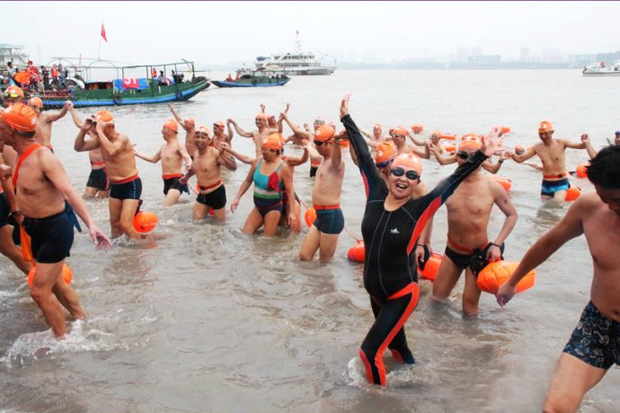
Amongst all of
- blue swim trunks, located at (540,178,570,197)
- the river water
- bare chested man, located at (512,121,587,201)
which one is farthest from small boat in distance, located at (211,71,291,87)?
the river water

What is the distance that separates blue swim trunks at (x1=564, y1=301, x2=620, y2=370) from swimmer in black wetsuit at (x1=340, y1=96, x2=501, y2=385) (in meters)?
1.18

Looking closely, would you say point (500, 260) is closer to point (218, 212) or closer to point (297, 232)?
point (297, 232)

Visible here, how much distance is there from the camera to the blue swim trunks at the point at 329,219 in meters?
6.85

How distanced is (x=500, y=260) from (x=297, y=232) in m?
4.21

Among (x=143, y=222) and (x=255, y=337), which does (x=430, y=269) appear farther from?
(x=143, y=222)

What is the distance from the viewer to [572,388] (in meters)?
3.00

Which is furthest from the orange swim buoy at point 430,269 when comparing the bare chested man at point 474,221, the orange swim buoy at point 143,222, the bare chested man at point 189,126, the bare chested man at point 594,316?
the bare chested man at point 189,126

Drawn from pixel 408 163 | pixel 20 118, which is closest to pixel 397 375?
pixel 408 163

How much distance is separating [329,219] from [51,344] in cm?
360

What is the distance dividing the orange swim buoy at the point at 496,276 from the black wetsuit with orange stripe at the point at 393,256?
1206 millimetres

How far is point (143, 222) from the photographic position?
26.5 ft

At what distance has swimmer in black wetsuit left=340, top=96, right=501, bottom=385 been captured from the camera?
3832 mm

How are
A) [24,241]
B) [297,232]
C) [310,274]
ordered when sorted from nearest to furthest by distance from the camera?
[24,241] < [310,274] < [297,232]

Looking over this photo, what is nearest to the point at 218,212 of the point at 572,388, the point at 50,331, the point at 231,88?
the point at 50,331
